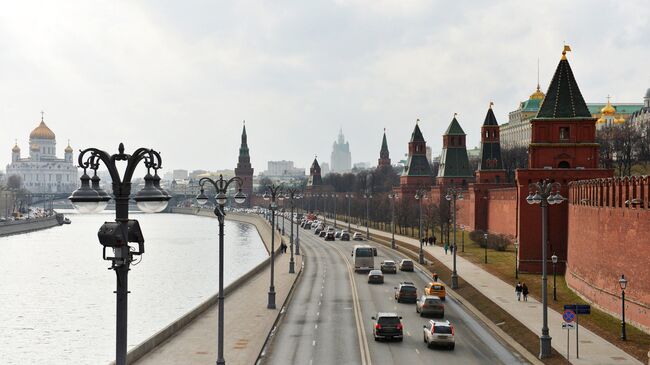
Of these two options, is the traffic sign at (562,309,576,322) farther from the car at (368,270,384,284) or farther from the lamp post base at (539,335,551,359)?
the car at (368,270,384,284)

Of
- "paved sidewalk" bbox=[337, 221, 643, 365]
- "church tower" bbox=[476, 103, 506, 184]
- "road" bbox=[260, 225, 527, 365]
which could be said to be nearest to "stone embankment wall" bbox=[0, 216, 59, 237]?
"church tower" bbox=[476, 103, 506, 184]

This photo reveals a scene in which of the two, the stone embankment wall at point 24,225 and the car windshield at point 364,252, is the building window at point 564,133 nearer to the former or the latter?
the car windshield at point 364,252

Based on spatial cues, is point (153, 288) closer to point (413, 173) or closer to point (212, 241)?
point (212, 241)

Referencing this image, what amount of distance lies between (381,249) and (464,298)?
45.0 metres

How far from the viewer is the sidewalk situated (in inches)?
1222

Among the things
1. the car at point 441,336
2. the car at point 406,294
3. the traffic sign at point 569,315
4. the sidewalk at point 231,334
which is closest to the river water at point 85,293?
the sidewalk at point 231,334

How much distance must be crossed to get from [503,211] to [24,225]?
11359 centimetres

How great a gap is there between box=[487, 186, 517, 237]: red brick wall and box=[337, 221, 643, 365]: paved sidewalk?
72.0ft

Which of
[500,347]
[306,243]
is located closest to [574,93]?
[500,347]

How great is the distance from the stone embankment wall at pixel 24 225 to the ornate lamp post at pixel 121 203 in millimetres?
151652

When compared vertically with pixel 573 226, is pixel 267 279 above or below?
below

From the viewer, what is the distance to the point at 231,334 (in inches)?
1444

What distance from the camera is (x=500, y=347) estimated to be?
113 ft

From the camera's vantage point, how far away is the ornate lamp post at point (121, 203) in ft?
39.6
